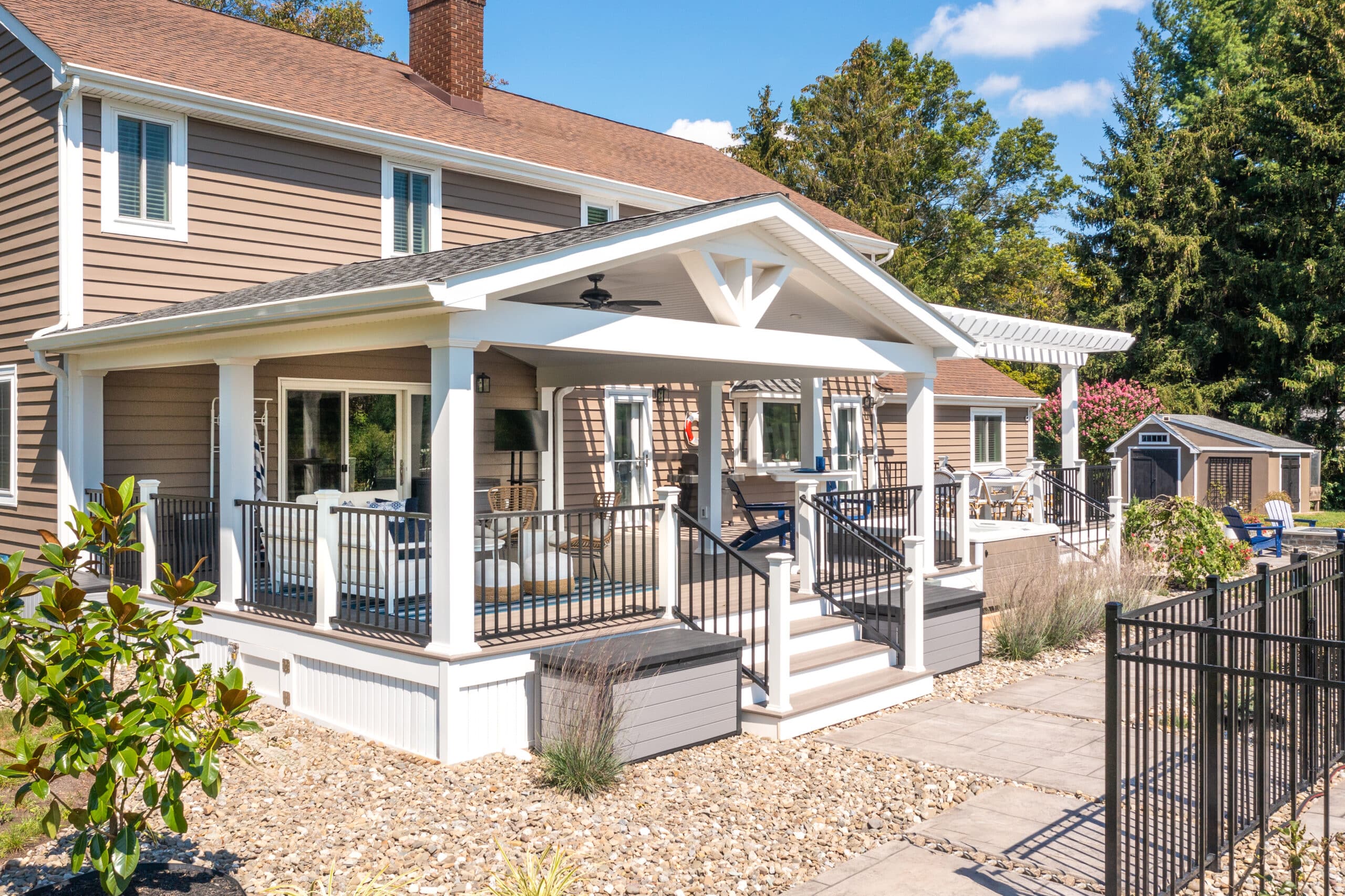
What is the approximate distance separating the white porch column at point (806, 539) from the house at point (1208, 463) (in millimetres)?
14422

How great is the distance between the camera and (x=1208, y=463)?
21656 mm

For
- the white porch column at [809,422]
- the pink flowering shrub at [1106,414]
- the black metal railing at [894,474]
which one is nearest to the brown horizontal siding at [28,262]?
the white porch column at [809,422]

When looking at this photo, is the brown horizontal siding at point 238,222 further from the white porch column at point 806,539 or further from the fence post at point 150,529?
the white porch column at point 806,539

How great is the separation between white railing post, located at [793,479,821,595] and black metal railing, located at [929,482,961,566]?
218 centimetres

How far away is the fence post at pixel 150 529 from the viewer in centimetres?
912

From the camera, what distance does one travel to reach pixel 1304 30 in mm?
28516

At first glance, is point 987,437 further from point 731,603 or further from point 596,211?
point 731,603

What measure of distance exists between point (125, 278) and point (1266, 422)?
2816 centimetres

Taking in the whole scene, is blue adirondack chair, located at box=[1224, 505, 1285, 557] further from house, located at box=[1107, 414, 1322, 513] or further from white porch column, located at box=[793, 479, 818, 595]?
white porch column, located at box=[793, 479, 818, 595]

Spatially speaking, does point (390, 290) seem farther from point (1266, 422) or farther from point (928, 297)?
point (928, 297)

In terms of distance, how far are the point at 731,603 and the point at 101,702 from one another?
5.99 meters

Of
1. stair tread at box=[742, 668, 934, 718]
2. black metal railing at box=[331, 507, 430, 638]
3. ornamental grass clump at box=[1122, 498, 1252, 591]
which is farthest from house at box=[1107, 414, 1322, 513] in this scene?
black metal railing at box=[331, 507, 430, 638]

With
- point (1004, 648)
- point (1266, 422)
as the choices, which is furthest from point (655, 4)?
point (1004, 648)

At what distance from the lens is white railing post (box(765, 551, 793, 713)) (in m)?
7.50
